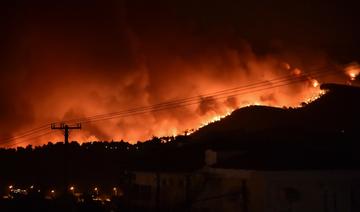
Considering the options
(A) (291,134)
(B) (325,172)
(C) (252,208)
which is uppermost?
(A) (291,134)

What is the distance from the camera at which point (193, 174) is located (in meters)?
24.2

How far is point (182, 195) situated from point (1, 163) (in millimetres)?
32539

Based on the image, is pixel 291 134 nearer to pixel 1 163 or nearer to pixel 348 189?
pixel 348 189

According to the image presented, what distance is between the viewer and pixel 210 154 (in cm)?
2345

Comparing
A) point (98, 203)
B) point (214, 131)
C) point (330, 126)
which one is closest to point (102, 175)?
point (214, 131)

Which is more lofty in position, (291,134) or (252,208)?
(291,134)

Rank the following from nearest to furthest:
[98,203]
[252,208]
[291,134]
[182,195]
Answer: [252,208] → [182,195] → [98,203] → [291,134]

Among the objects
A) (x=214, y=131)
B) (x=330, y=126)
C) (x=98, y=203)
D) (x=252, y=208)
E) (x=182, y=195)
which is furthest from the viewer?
(x=214, y=131)

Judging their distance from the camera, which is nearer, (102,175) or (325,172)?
(325,172)

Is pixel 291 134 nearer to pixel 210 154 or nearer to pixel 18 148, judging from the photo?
pixel 210 154

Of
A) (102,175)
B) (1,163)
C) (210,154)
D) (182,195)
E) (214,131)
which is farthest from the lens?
(1,163)

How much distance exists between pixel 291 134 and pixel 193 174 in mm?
8529

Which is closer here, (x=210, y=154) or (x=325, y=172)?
(x=325, y=172)

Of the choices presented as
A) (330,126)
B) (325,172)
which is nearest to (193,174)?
(325,172)
